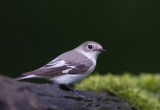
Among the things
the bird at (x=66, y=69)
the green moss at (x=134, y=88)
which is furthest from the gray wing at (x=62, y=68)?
the green moss at (x=134, y=88)

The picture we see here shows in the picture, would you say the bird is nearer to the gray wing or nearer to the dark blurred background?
the gray wing

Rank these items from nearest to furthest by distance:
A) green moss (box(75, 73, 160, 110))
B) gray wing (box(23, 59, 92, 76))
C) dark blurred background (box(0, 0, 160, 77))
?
gray wing (box(23, 59, 92, 76)) < green moss (box(75, 73, 160, 110)) < dark blurred background (box(0, 0, 160, 77))

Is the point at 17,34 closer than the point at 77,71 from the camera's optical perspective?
No

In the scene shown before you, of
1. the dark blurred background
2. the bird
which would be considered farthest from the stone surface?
the dark blurred background

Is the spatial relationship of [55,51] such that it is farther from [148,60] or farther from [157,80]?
[157,80]

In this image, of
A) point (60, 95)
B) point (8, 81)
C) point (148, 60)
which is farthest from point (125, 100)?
point (148, 60)

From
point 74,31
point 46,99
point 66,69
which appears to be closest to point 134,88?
point 66,69
